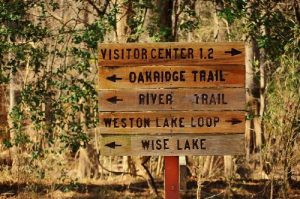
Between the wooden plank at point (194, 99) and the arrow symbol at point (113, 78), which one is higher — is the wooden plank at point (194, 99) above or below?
below

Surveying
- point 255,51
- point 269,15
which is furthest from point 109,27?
point 255,51

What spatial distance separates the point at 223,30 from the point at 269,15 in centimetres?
499

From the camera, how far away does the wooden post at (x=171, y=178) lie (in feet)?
14.8

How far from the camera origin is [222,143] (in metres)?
4.36

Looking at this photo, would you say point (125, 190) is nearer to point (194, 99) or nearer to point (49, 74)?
point (49, 74)

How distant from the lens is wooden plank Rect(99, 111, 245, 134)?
4.34 m

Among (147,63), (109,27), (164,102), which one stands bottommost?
(164,102)

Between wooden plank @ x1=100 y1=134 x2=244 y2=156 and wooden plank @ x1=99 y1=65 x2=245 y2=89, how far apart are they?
436mm

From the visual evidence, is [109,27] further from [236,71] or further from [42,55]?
[236,71]

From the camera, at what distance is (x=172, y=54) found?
4359 mm

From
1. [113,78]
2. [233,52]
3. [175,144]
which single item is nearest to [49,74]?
[113,78]

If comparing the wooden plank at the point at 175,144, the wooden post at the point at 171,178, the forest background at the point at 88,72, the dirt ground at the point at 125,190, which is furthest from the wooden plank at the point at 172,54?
the dirt ground at the point at 125,190

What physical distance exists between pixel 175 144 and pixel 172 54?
2.48ft

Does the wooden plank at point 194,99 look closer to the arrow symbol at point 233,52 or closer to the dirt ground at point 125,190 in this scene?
the arrow symbol at point 233,52
